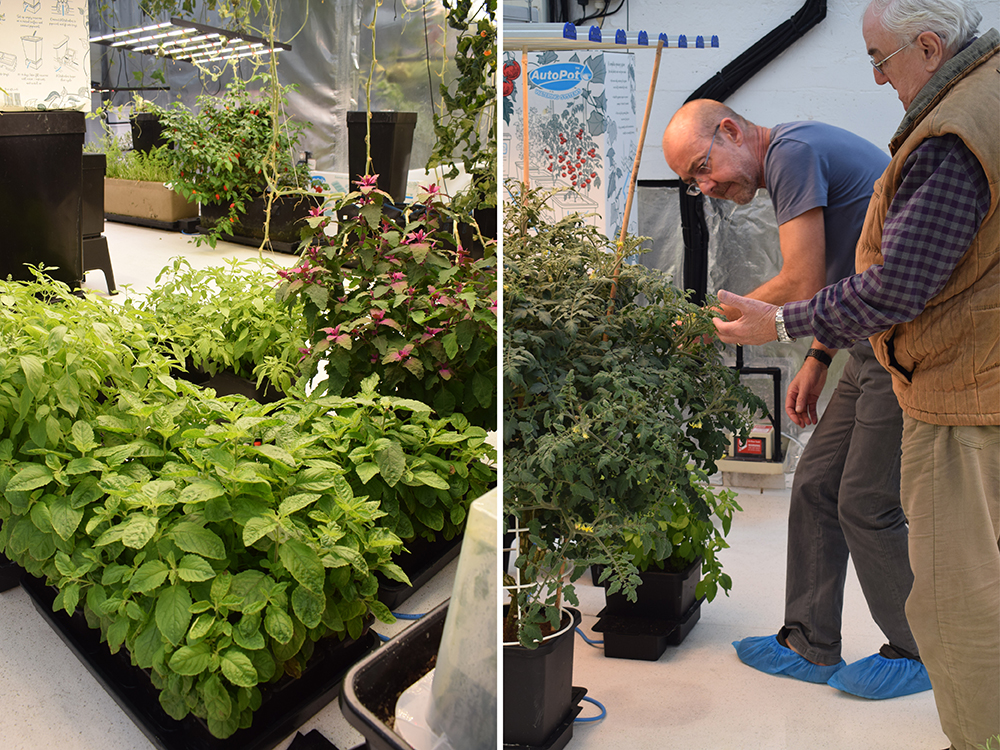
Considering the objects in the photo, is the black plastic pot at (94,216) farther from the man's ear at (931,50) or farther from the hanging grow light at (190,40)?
the man's ear at (931,50)

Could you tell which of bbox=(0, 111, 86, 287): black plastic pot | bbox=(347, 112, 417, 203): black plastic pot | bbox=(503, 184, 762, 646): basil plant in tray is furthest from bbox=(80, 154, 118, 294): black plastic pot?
bbox=(503, 184, 762, 646): basil plant in tray

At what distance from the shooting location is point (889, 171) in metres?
0.85

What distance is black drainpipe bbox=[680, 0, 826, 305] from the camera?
930 millimetres

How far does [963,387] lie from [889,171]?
0.79ft

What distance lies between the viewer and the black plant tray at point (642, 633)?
1217 millimetres

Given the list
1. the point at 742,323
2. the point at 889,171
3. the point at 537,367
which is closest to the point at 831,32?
the point at 889,171

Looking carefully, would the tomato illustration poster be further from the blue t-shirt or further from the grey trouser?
the grey trouser

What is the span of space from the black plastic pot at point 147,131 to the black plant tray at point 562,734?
3.59 m

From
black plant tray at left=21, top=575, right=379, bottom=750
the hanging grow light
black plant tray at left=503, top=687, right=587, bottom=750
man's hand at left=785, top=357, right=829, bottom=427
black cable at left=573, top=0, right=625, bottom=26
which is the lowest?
black plant tray at left=21, top=575, right=379, bottom=750

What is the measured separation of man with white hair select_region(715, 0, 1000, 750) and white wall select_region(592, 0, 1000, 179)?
0.08 feet

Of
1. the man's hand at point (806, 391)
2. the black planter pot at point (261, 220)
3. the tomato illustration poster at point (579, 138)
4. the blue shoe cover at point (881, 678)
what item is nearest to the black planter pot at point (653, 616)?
the blue shoe cover at point (881, 678)

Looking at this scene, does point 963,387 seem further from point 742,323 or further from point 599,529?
point 599,529

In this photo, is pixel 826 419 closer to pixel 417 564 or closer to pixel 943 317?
pixel 943 317

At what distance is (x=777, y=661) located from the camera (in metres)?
1.11
